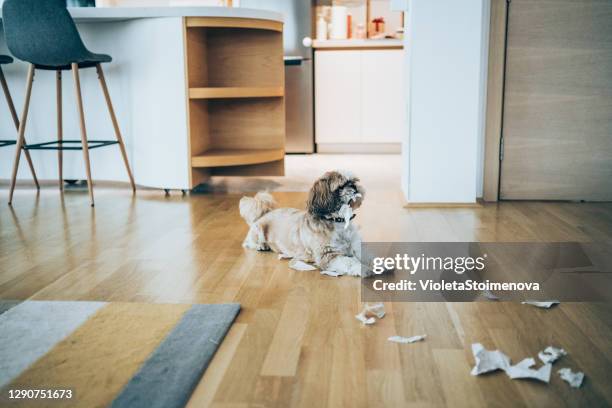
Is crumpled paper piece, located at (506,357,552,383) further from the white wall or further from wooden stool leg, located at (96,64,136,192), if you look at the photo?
wooden stool leg, located at (96,64,136,192)

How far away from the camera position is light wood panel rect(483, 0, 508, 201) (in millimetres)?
3250

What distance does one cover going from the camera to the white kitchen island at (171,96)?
361 cm

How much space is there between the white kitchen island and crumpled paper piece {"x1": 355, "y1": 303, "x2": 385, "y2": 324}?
2.15 meters

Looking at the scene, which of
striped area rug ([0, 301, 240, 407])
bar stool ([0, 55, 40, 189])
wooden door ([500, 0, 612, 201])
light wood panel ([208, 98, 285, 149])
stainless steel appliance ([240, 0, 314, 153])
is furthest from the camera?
stainless steel appliance ([240, 0, 314, 153])

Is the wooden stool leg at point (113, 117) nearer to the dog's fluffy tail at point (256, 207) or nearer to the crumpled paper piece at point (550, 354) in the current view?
the dog's fluffy tail at point (256, 207)

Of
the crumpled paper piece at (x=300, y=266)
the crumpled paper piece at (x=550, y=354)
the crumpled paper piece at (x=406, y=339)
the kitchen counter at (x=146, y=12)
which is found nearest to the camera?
the crumpled paper piece at (x=550, y=354)

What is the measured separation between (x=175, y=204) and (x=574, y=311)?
2.30 metres

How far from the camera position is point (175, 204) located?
11.4 feet

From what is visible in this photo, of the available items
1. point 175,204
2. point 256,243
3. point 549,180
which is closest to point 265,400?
point 256,243

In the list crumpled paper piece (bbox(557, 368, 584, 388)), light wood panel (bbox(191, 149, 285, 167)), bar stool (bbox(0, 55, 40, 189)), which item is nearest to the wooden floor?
crumpled paper piece (bbox(557, 368, 584, 388))

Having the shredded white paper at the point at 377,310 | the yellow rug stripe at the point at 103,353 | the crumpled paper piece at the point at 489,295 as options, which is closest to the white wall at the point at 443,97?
the crumpled paper piece at the point at 489,295

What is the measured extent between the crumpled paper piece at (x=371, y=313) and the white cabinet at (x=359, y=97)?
4.01 meters

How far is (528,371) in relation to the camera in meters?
1.35

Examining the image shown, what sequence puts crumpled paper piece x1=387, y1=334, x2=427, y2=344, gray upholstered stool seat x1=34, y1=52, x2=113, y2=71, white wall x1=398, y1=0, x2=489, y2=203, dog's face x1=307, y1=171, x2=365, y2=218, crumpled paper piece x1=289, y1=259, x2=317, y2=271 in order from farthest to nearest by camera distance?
1. gray upholstered stool seat x1=34, y1=52, x2=113, y2=71
2. white wall x1=398, y1=0, x2=489, y2=203
3. crumpled paper piece x1=289, y1=259, x2=317, y2=271
4. dog's face x1=307, y1=171, x2=365, y2=218
5. crumpled paper piece x1=387, y1=334, x2=427, y2=344
